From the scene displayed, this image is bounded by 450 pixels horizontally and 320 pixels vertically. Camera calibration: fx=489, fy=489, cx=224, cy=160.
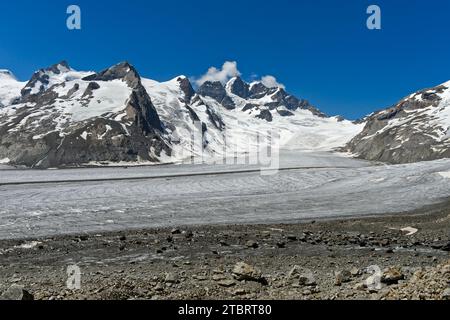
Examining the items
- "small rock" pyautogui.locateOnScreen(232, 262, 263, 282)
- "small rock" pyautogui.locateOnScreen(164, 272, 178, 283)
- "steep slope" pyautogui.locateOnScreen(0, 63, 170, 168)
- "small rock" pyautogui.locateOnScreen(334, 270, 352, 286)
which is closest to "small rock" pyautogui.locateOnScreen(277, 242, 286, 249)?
"small rock" pyautogui.locateOnScreen(334, 270, 352, 286)

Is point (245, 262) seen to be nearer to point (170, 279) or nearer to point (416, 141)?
point (170, 279)

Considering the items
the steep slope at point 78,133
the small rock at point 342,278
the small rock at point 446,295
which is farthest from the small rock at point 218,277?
the steep slope at point 78,133

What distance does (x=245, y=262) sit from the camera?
70.6 ft

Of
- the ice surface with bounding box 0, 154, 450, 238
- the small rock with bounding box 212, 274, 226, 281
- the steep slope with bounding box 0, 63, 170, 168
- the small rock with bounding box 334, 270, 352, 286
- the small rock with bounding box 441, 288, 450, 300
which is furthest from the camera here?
the steep slope with bounding box 0, 63, 170, 168

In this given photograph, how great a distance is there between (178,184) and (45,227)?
31838 millimetres

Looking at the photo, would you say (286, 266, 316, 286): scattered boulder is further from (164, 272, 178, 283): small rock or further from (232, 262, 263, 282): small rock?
(164, 272, 178, 283): small rock

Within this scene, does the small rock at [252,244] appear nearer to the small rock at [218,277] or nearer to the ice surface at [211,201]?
the small rock at [218,277]

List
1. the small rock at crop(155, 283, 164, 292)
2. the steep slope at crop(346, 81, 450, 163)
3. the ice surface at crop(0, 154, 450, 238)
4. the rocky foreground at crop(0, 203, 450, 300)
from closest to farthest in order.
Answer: the rocky foreground at crop(0, 203, 450, 300) < the small rock at crop(155, 283, 164, 292) < the ice surface at crop(0, 154, 450, 238) < the steep slope at crop(346, 81, 450, 163)

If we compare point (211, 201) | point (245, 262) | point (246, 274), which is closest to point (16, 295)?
point (246, 274)

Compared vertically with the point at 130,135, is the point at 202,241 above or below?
below

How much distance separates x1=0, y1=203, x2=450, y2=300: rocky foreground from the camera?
596 inches

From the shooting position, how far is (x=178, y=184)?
6506cm
